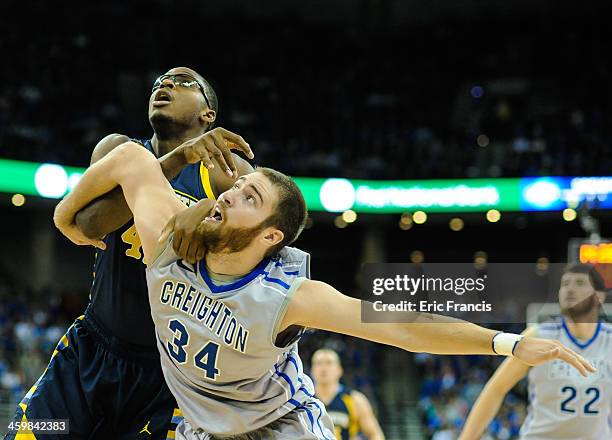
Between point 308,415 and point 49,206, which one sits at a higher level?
point 49,206

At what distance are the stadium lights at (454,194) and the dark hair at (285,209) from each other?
16.8 meters

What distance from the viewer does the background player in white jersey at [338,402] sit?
6973 mm

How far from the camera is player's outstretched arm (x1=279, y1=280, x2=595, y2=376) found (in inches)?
106

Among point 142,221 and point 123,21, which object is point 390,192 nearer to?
point 123,21

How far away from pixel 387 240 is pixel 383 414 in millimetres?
10063

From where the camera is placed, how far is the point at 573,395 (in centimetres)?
512

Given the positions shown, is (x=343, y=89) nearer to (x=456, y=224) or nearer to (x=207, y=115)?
(x=456, y=224)

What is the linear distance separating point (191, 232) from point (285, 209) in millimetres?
328

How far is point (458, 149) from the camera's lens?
2145cm

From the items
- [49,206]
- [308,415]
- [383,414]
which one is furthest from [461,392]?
[308,415]

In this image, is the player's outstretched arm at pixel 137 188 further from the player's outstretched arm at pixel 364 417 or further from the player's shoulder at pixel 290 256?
the player's outstretched arm at pixel 364 417

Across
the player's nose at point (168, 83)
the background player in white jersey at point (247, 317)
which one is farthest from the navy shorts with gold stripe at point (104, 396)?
the player's nose at point (168, 83)

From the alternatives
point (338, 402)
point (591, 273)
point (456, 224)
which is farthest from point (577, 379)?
point (456, 224)

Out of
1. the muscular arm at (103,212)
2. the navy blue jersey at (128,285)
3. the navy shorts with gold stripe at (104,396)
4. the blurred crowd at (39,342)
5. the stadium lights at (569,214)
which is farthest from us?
the stadium lights at (569,214)
